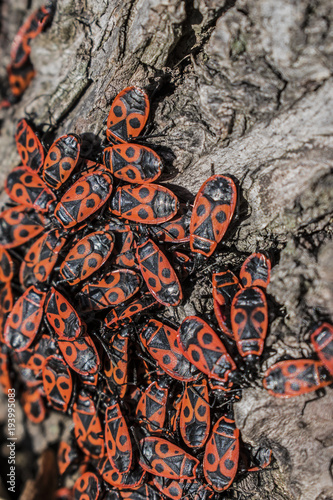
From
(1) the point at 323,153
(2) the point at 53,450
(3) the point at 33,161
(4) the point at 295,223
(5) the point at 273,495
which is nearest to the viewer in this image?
(1) the point at 323,153

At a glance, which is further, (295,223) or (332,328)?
(295,223)

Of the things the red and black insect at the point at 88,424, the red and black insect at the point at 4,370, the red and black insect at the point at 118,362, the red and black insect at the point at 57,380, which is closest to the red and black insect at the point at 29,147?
the red and black insect at the point at 118,362

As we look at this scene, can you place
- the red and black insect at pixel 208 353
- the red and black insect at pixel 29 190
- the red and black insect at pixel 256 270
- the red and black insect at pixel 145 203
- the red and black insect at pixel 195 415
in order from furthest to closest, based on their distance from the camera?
the red and black insect at pixel 29 190 < the red and black insect at pixel 145 203 < the red and black insect at pixel 195 415 < the red and black insect at pixel 208 353 < the red and black insect at pixel 256 270

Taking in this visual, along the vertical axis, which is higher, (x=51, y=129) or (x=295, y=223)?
(x=51, y=129)

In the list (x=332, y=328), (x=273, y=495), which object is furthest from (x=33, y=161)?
(x=273, y=495)

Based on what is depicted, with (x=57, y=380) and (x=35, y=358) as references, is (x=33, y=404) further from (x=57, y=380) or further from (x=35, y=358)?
(x=57, y=380)

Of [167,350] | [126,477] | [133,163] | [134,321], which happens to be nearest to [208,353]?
[167,350]

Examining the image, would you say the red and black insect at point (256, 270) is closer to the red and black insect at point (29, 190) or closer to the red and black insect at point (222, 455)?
the red and black insect at point (222, 455)

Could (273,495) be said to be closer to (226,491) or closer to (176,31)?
(226,491)
